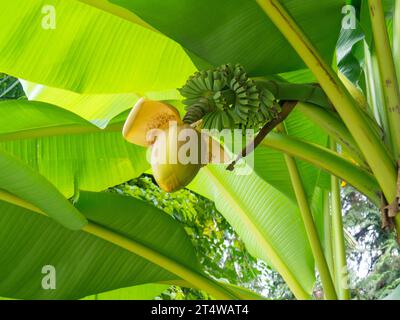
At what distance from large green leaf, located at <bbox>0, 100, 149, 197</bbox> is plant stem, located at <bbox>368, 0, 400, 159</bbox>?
1.21 ft

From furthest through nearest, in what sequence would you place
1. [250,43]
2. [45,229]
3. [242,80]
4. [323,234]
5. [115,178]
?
[323,234], [115,178], [45,229], [250,43], [242,80]

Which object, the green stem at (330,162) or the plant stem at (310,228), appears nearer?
the green stem at (330,162)

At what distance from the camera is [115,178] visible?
1.04m

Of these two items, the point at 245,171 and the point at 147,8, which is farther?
the point at 245,171

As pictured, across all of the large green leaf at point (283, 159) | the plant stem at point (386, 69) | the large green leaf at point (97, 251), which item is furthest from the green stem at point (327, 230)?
the plant stem at point (386, 69)

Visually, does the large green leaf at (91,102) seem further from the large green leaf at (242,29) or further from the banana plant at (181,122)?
the large green leaf at (242,29)

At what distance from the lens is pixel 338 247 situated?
3.43ft

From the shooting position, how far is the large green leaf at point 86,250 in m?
0.89

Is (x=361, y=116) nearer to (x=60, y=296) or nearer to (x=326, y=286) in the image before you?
(x=326, y=286)

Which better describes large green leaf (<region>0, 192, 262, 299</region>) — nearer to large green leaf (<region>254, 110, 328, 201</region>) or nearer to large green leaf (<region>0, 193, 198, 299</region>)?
large green leaf (<region>0, 193, 198, 299</region>)

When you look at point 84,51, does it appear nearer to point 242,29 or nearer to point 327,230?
point 242,29

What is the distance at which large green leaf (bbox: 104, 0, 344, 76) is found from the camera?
0.66m
